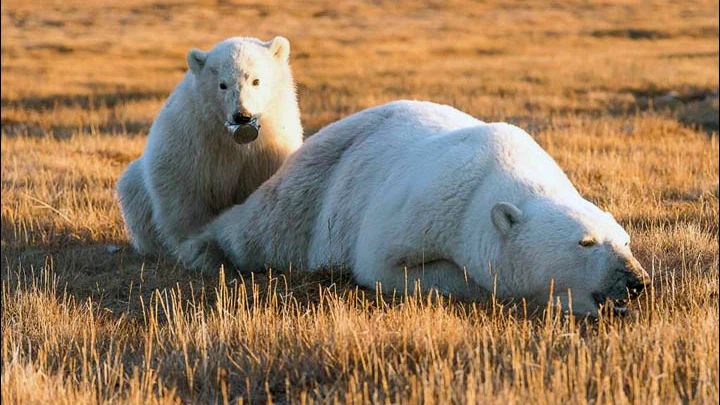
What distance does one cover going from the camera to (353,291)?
239 inches

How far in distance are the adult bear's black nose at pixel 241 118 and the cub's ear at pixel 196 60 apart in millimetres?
709

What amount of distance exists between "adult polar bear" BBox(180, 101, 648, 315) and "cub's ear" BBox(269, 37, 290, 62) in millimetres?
1033

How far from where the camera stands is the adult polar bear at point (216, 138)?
7.61 meters

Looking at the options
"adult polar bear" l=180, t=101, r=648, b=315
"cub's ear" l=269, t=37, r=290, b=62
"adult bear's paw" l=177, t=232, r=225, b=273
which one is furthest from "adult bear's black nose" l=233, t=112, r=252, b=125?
"adult bear's paw" l=177, t=232, r=225, b=273

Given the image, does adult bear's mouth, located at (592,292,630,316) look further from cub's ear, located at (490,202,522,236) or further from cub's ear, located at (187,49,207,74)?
cub's ear, located at (187,49,207,74)

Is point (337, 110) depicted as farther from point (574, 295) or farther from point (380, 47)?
point (380, 47)

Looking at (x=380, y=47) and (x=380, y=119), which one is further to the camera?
(x=380, y=47)

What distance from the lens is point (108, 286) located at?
6.89 metres

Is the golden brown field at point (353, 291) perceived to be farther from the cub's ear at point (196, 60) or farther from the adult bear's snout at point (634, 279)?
the cub's ear at point (196, 60)

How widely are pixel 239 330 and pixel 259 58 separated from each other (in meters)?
3.21

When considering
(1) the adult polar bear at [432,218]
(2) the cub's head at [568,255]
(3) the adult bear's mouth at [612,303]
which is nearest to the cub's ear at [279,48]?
(1) the adult polar bear at [432,218]

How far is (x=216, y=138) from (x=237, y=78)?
0.55 meters

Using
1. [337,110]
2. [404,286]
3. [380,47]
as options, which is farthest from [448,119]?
[380,47]

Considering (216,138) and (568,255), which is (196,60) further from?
(568,255)
